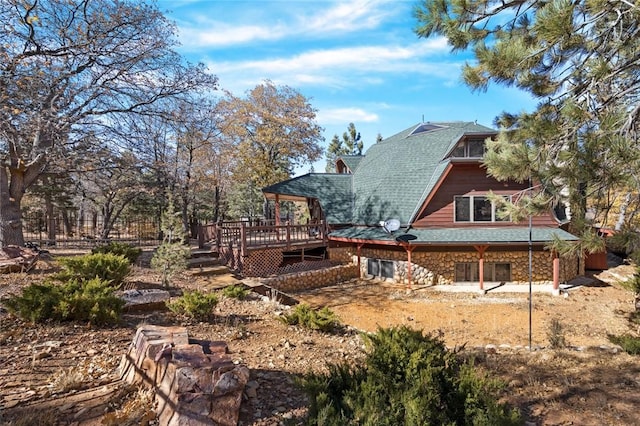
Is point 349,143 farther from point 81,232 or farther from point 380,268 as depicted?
point 81,232

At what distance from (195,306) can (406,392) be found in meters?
4.31

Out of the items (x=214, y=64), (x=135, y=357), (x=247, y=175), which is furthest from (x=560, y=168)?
(x=247, y=175)

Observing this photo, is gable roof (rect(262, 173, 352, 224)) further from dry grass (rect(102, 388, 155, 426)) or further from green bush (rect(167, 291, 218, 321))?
dry grass (rect(102, 388, 155, 426))

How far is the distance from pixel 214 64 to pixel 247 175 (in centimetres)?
1219

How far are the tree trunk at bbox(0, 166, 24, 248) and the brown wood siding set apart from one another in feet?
45.5

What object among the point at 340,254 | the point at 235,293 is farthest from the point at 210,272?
the point at 340,254

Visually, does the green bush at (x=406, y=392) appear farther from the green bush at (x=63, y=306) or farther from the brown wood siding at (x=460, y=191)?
the brown wood siding at (x=460, y=191)

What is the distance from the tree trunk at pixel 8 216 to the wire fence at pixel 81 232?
21.3ft

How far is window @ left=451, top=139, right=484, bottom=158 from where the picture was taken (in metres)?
14.6

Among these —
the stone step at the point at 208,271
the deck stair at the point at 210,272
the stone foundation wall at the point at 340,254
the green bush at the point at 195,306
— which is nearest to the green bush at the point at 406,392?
the green bush at the point at 195,306

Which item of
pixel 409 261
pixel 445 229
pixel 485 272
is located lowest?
pixel 485 272

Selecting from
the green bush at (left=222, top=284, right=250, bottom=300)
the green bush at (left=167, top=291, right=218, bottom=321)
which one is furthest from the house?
the green bush at (left=167, top=291, right=218, bottom=321)

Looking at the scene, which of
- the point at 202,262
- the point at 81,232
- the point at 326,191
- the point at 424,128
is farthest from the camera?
the point at 81,232

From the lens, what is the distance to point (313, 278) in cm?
1407
